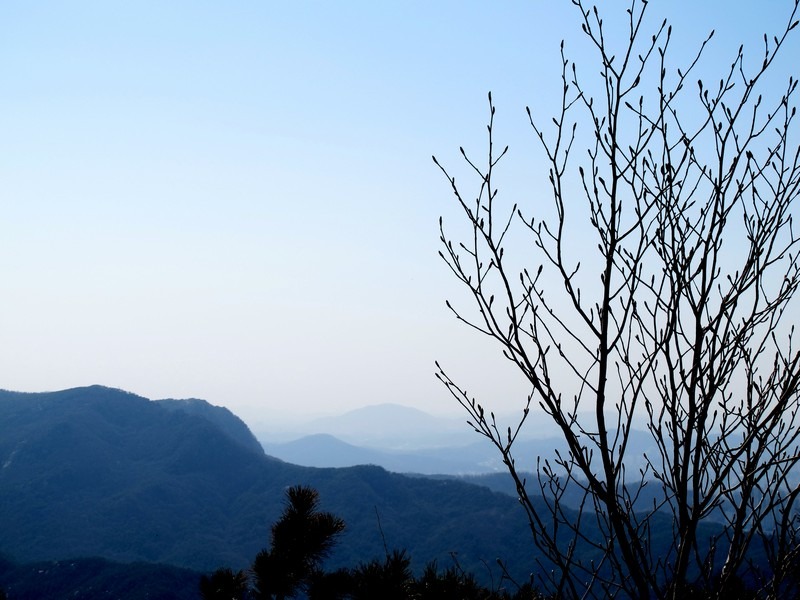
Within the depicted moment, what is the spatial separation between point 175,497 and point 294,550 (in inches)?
3993

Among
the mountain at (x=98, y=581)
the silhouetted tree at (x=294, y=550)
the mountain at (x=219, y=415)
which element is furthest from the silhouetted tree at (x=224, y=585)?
the mountain at (x=219, y=415)

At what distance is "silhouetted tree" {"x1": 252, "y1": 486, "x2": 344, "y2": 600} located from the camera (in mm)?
8977

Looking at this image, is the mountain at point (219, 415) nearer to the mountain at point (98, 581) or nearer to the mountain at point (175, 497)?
the mountain at point (175, 497)

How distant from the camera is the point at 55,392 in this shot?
127 meters

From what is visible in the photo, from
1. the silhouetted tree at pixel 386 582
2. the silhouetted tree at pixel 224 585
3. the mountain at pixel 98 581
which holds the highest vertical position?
the silhouetted tree at pixel 386 582

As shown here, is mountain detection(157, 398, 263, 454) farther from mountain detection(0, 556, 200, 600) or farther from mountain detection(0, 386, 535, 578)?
mountain detection(0, 556, 200, 600)

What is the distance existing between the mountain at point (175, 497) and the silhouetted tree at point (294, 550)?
68.9 metres

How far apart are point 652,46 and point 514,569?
252 feet

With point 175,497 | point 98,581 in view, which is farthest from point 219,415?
point 98,581

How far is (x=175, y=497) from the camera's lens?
336ft

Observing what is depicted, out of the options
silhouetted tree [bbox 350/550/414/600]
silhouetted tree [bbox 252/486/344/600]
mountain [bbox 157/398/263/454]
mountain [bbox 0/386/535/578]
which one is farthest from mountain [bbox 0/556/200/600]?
mountain [bbox 157/398/263/454]

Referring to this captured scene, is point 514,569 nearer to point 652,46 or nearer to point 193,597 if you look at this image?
point 193,597

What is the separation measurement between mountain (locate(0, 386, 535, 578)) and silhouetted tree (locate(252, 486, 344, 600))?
6890 cm

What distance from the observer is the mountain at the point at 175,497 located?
85.4 m
